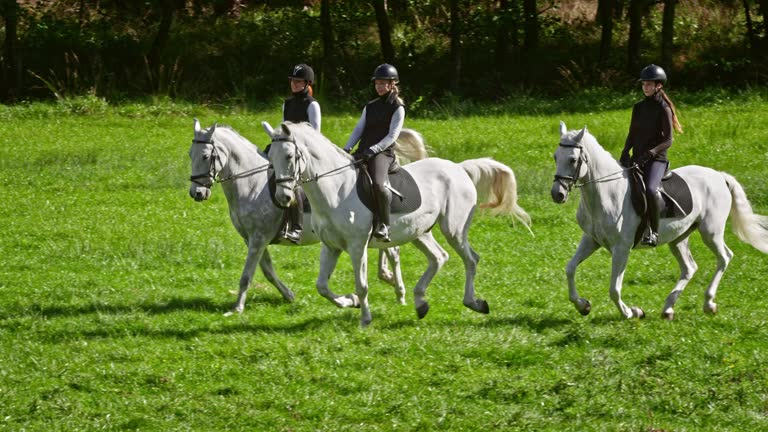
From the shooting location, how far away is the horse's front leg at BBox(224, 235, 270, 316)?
42.4ft

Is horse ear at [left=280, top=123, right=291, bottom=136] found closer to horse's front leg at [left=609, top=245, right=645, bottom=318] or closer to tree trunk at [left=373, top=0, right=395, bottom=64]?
horse's front leg at [left=609, top=245, right=645, bottom=318]

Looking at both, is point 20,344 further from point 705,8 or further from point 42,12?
point 705,8

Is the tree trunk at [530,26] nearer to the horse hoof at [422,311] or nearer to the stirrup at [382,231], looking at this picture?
the horse hoof at [422,311]

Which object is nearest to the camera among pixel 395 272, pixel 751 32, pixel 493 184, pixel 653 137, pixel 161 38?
pixel 653 137

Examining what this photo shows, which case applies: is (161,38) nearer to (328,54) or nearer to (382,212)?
(328,54)

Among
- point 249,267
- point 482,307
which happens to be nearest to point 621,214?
point 482,307

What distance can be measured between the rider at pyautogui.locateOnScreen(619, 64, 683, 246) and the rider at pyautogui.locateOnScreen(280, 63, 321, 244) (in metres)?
3.75

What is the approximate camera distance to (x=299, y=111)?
1351cm

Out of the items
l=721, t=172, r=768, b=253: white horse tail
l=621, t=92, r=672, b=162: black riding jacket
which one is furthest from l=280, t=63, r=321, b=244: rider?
l=721, t=172, r=768, b=253: white horse tail

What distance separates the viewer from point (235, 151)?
13.1 metres

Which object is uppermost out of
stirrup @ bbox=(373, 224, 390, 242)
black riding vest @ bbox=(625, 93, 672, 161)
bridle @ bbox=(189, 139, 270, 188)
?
black riding vest @ bbox=(625, 93, 672, 161)

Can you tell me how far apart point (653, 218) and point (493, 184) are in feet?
7.12

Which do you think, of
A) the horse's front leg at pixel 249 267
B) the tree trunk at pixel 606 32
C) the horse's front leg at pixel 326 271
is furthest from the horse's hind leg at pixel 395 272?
the tree trunk at pixel 606 32

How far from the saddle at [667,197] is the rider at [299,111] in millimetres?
3776
